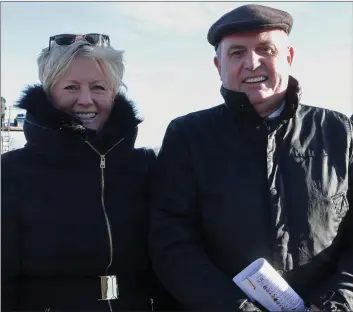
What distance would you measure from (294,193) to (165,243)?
631mm

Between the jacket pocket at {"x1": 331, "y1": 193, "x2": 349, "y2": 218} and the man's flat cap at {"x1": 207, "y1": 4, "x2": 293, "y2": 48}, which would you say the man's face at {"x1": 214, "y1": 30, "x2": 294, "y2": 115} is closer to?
the man's flat cap at {"x1": 207, "y1": 4, "x2": 293, "y2": 48}

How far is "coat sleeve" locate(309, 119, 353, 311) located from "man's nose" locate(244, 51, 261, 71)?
0.58 metres

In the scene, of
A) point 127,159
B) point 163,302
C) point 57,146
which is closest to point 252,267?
point 163,302

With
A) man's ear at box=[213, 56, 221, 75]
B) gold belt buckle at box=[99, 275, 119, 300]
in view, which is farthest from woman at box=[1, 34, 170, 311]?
man's ear at box=[213, 56, 221, 75]

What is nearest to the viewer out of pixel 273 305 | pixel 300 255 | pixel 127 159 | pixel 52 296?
pixel 273 305

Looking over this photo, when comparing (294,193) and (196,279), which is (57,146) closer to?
(196,279)

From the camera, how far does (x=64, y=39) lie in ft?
8.52

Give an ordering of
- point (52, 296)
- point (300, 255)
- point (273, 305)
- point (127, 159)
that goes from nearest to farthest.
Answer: point (273, 305) < point (300, 255) < point (52, 296) < point (127, 159)

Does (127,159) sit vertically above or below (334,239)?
above

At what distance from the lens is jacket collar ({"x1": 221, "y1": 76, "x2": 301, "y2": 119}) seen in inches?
94.4

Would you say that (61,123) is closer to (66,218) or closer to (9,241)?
(66,218)

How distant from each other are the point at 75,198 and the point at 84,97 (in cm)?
51

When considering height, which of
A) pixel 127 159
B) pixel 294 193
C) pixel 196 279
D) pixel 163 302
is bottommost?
pixel 163 302

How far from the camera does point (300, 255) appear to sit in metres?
2.27
